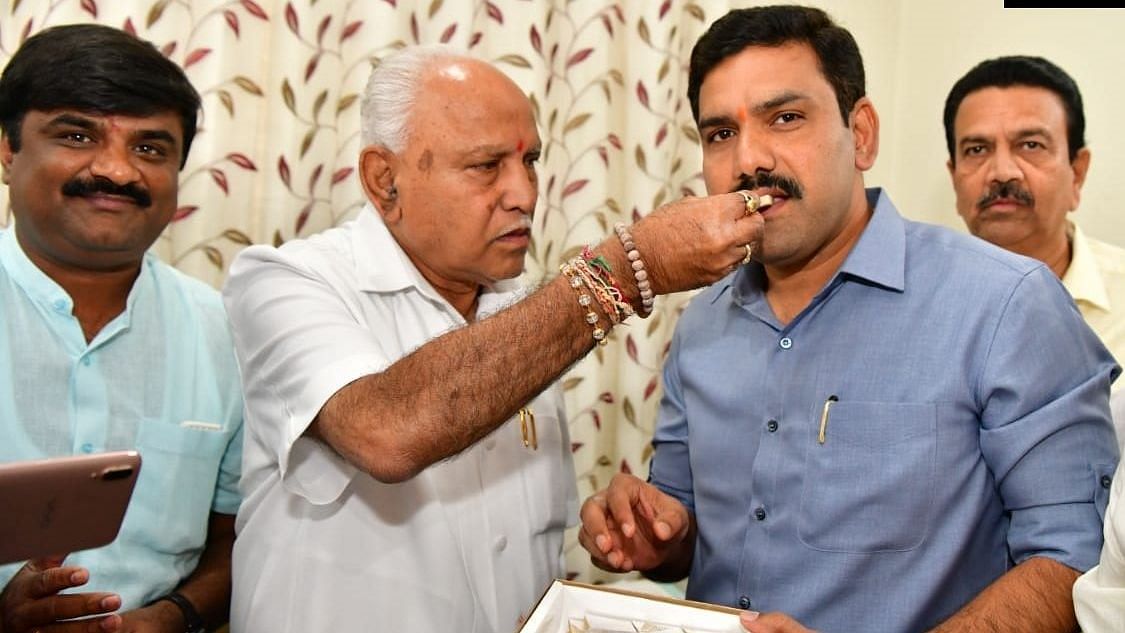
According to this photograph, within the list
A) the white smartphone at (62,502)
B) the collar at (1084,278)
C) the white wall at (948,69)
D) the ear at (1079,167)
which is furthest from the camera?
the white wall at (948,69)

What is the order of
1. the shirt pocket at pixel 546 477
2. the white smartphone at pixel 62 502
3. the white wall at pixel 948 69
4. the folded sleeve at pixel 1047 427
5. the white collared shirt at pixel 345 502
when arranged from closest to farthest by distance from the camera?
the white smartphone at pixel 62 502
the folded sleeve at pixel 1047 427
the white collared shirt at pixel 345 502
the shirt pocket at pixel 546 477
the white wall at pixel 948 69

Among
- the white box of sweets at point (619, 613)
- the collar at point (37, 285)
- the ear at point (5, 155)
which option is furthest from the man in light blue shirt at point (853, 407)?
the ear at point (5, 155)

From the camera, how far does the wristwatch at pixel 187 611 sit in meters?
1.53

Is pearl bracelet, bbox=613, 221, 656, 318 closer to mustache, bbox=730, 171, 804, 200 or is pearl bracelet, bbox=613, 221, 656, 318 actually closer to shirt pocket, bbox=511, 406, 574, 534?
mustache, bbox=730, 171, 804, 200

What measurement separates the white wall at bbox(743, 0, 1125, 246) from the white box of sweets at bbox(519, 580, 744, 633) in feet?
6.54

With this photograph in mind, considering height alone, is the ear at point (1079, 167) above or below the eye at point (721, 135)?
below

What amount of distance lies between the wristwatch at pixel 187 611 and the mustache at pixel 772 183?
1.15m

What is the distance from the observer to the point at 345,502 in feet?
4.34

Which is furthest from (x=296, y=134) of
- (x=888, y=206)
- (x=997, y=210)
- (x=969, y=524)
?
(x=997, y=210)

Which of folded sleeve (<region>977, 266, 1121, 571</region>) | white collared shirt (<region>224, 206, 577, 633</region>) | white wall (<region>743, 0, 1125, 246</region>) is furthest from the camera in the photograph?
white wall (<region>743, 0, 1125, 246</region>)

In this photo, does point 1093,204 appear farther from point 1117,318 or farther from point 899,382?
point 899,382

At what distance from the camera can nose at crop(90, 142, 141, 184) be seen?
1504mm

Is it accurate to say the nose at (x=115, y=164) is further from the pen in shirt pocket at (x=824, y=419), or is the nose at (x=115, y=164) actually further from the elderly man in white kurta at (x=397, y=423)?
the pen in shirt pocket at (x=824, y=419)

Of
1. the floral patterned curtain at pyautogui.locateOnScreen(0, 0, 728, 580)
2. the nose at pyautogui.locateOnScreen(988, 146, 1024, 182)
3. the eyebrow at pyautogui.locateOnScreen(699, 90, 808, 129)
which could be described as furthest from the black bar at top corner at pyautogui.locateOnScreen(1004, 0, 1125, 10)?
the eyebrow at pyautogui.locateOnScreen(699, 90, 808, 129)
